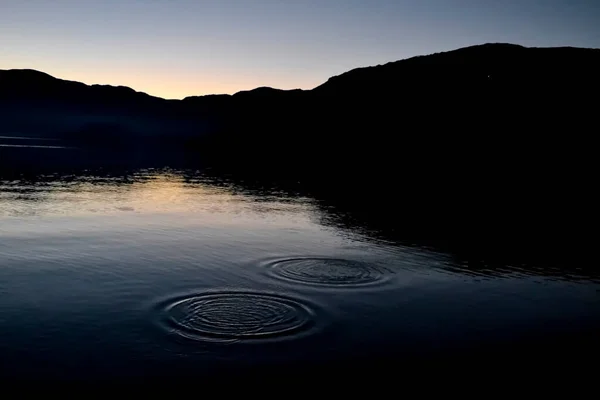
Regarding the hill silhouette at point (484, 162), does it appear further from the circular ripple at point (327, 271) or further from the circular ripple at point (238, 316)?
the circular ripple at point (238, 316)

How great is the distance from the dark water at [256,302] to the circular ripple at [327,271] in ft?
0.27

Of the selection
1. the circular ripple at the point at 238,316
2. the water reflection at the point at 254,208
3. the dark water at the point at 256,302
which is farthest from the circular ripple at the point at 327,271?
the water reflection at the point at 254,208

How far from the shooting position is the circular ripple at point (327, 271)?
823 inches

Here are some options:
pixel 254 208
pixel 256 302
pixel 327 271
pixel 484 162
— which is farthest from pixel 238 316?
pixel 484 162

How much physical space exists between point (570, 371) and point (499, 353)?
1774 millimetres

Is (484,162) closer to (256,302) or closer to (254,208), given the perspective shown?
(254,208)

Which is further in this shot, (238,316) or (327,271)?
(327,271)

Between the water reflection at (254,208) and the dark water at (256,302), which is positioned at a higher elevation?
the water reflection at (254,208)

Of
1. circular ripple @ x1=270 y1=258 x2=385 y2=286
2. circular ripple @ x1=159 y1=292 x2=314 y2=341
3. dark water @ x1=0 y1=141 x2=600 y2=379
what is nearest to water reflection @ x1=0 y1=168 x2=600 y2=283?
dark water @ x1=0 y1=141 x2=600 y2=379

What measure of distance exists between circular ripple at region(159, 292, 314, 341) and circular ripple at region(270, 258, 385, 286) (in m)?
3.44

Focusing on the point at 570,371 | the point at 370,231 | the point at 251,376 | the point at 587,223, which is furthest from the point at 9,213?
the point at 587,223

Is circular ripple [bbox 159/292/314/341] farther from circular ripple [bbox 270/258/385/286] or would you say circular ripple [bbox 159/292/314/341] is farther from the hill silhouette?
the hill silhouette

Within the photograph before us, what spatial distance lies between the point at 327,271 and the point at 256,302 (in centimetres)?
605

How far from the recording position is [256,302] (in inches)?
674
